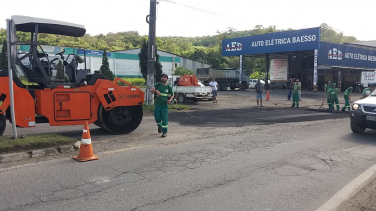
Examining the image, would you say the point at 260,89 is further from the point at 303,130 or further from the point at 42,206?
the point at 42,206

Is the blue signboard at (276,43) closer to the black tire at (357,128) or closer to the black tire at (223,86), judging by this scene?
the black tire at (223,86)

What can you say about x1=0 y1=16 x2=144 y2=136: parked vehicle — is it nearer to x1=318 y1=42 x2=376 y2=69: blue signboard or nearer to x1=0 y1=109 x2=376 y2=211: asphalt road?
x1=0 y1=109 x2=376 y2=211: asphalt road

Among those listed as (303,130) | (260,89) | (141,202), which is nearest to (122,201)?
(141,202)

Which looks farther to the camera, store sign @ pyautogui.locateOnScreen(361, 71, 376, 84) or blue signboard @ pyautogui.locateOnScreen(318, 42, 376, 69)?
store sign @ pyautogui.locateOnScreen(361, 71, 376, 84)

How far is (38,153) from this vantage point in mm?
6516

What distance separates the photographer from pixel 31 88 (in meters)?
7.81

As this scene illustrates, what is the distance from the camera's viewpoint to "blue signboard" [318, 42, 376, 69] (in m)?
36.8

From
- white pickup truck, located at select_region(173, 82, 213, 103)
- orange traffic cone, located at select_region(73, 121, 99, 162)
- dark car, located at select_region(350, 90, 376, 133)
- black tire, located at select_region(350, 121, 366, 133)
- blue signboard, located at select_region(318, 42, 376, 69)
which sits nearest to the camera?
orange traffic cone, located at select_region(73, 121, 99, 162)

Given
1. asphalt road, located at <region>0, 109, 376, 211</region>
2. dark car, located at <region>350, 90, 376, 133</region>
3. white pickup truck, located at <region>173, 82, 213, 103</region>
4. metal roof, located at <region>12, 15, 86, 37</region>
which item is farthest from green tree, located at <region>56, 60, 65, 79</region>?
white pickup truck, located at <region>173, 82, 213, 103</region>

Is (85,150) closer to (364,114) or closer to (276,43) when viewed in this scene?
(364,114)

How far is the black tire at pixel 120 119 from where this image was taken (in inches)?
345

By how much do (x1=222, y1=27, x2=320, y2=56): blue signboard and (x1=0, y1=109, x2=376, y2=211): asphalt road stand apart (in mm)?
28212

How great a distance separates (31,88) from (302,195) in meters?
6.57

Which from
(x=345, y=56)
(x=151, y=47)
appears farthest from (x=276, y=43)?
(x=151, y=47)
